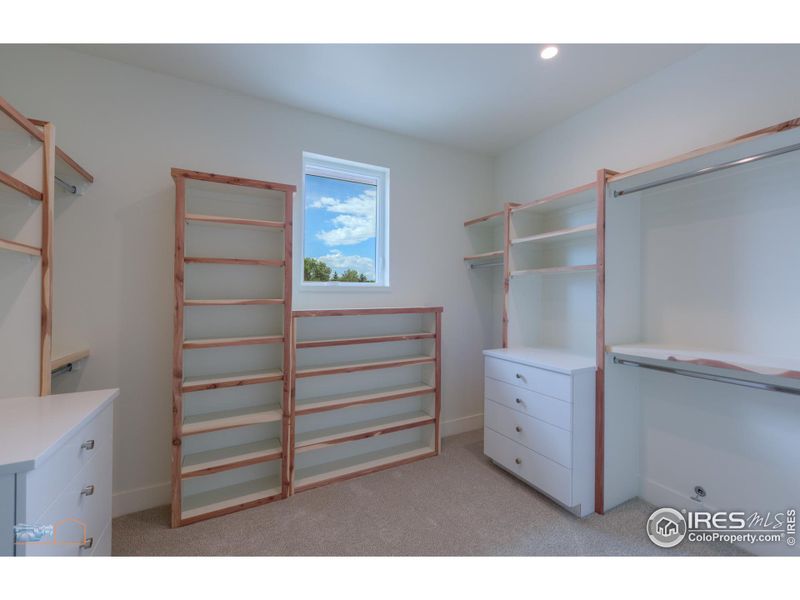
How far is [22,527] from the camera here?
858mm

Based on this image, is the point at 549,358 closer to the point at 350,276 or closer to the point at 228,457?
the point at 350,276

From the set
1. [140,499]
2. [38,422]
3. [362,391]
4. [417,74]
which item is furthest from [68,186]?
[362,391]

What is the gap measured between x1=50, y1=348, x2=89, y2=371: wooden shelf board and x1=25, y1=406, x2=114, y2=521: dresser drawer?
39cm

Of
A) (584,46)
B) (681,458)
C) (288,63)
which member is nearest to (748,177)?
(584,46)

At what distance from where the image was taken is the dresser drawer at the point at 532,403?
1861 mm

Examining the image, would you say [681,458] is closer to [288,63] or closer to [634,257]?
[634,257]

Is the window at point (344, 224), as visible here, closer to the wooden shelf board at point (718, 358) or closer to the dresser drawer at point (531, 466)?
the dresser drawer at point (531, 466)

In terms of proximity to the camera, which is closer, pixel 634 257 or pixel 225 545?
pixel 225 545

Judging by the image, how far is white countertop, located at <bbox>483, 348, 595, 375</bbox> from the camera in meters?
1.88

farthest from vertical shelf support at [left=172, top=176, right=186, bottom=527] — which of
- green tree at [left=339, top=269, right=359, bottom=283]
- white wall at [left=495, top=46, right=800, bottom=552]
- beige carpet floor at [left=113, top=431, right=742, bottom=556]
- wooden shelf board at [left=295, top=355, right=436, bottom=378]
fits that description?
white wall at [left=495, top=46, right=800, bottom=552]

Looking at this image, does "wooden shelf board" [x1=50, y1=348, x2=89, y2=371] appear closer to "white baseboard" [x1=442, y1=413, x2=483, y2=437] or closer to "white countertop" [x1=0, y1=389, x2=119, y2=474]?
"white countertop" [x1=0, y1=389, x2=119, y2=474]

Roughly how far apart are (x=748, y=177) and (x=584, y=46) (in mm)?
1090

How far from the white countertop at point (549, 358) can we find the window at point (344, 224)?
46.0 inches

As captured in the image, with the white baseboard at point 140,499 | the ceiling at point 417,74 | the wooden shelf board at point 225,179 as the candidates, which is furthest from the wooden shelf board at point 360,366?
the ceiling at point 417,74
